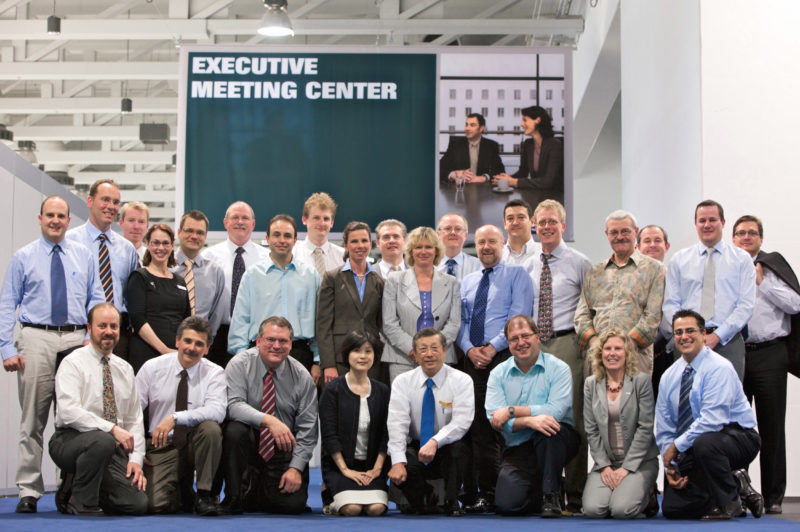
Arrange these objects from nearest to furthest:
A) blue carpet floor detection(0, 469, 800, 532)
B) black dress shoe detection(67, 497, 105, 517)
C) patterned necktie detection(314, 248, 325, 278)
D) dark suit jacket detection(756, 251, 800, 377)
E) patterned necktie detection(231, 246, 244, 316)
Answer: blue carpet floor detection(0, 469, 800, 532)
black dress shoe detection(67, 497, 105, 517)
dark suit jacket detection(756, 251, 800, 377)
patterned necktie detection(231, 246, 244, 316)
patterned necktie detection(314, 248, 325, 278)

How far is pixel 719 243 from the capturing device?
17.5 ft

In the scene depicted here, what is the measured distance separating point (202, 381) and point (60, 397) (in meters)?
0.74

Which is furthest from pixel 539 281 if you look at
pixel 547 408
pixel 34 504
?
pixel 34 504

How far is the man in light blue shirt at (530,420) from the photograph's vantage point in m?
5.04

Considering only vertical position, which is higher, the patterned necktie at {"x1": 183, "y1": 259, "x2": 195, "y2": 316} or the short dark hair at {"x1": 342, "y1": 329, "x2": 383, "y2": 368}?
the patterned necktie at {"x1": 183, "y1": 259, "x2": 195, "y2": 316}

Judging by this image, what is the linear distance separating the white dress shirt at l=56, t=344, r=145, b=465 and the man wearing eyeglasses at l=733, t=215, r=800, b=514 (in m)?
3.47

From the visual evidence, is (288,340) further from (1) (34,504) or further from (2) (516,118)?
(2) (516,118)

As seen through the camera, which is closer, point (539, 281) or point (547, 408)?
point (547, 408)

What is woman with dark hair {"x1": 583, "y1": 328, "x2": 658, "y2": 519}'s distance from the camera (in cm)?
504

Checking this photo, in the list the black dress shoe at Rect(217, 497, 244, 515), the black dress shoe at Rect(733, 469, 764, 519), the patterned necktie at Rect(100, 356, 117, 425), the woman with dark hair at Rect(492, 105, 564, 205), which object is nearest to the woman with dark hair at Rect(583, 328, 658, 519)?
the black dress shoe at Rect(733, 469, 764, 519)

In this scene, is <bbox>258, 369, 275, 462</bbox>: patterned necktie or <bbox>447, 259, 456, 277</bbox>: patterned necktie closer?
<bbox>258, 369, 275, 462</bbox>: patterned necktie

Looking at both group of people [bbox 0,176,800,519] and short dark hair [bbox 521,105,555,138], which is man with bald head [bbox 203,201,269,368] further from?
short dark hair [bbox 521,105,555,138]

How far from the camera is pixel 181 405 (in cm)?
512

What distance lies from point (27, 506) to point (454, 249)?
294 centimetres
